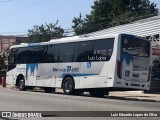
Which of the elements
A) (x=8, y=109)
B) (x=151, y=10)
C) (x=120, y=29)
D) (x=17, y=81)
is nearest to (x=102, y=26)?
(x=151, y=10)

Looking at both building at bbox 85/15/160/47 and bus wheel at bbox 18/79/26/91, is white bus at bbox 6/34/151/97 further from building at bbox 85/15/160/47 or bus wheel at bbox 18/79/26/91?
building at bbox 85/15/160/47

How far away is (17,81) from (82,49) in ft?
28.2

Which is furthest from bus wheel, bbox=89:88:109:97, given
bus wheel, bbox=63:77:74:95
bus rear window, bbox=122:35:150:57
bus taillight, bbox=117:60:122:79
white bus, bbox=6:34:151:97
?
bus rear window, bbox=122:35:150:57

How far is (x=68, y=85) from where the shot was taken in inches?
1072

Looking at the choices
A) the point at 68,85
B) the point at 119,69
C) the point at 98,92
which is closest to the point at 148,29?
the point at 98,92

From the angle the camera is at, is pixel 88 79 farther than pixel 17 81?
No

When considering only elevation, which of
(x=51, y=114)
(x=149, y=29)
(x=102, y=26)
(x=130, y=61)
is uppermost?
(x=102, y=26)

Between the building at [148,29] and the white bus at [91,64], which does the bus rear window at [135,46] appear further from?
the building at [148,29]

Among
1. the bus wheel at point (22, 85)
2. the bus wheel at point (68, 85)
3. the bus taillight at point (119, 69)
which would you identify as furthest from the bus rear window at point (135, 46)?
the bus wheel at point (22, 85)

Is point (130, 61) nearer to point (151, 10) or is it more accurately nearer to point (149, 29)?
point (149, 29)

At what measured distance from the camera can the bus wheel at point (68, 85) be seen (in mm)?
26766

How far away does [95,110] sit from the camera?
1599cm

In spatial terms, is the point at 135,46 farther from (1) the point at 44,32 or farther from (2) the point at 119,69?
(1) the point at 44,32

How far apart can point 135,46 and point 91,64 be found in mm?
2659
